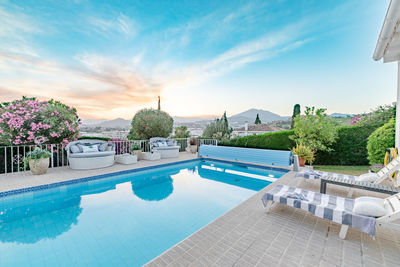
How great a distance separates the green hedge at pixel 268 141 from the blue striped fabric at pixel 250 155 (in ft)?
5.79

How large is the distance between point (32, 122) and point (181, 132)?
764cm

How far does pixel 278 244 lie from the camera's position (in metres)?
2.19

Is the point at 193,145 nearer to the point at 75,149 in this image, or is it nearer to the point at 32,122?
the point at 75,149

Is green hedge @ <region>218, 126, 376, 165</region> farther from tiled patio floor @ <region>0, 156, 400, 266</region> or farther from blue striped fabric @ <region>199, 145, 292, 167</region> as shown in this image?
tiled patio floor @ <region>0, 156, 400, 266</region>

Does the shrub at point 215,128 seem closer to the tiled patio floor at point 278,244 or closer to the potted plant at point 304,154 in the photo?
the potted plant at point 304,154

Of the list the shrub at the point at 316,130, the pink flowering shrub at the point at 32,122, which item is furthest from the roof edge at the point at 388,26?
the pink flowering shrub at the point at 32,122

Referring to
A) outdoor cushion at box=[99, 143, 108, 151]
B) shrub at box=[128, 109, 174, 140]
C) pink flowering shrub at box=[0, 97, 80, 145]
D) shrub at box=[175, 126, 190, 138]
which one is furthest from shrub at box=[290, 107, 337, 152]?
pink flowering shrub at box=[0, 97, 80, 145]

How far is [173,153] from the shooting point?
29.9ft

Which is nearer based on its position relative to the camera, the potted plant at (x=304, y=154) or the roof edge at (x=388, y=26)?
the roof edge at (x=388, y=26)

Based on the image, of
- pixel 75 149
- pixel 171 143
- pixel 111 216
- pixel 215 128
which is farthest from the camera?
pixel 215 128

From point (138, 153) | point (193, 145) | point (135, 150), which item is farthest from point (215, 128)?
point (135, 150)

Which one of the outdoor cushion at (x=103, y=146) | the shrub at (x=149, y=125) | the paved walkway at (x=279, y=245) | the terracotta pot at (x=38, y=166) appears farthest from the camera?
the shrub at (x=149, y=125)

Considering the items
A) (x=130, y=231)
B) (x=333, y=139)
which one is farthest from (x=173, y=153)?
(x=333, y=139)

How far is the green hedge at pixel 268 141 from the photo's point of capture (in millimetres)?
8750
